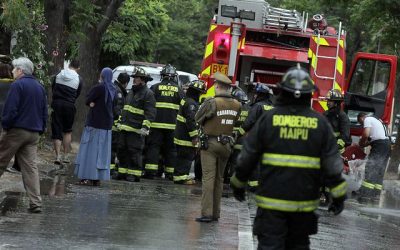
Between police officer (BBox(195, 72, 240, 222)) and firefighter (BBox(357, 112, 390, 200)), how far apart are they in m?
5.95

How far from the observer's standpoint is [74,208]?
9.58 metres

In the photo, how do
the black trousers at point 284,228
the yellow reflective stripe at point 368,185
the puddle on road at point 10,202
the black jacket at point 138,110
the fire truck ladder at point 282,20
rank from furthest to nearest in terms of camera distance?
the yellow reflective stripe at point 368,185 < the fire truck ladder at point 282,20 < the black jacket at point 138,110 < the puddle on road at point 10,202 < the black trousers at point 284,228

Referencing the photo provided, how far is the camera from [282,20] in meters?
14.3

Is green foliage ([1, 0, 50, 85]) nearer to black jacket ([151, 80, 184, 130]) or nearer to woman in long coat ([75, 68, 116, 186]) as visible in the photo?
woman in long coat ([75, 68, 116, 186])

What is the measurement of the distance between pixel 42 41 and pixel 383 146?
690cm

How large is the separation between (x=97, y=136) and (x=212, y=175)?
10.1ft

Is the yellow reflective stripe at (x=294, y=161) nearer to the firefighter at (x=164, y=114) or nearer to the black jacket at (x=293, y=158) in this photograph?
the black jacket at (x=293, y=158)

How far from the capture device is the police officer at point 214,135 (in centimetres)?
929

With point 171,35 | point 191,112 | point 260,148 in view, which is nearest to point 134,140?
point 191,112

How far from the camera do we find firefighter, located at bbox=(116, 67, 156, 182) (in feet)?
41.6

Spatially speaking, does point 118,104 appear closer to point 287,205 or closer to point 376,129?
point 376,129

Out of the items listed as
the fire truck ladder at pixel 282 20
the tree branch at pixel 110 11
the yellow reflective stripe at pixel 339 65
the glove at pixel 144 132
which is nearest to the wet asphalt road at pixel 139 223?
the glove at pixel 144 132

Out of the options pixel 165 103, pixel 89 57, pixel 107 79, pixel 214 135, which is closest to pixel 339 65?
pixel 165 103

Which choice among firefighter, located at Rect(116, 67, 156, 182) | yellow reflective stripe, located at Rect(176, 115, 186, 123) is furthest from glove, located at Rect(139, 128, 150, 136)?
yellow reflective stripe, located at Rect(176, 115, 186, 123)
